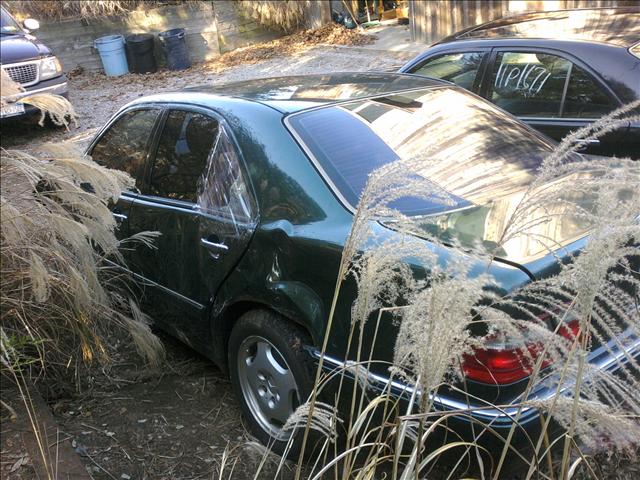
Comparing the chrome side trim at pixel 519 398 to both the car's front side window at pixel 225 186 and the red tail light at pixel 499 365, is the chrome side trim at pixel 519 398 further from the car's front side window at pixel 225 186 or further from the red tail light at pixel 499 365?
the car's front side window at pixel 225 186

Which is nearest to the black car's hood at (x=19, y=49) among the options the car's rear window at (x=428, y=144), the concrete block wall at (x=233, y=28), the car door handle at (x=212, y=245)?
the concrete block wall at (x=233, y=28)

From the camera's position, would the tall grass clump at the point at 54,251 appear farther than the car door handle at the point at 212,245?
No

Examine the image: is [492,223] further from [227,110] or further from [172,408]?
[172,408]

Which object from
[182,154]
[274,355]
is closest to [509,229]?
[274,355]

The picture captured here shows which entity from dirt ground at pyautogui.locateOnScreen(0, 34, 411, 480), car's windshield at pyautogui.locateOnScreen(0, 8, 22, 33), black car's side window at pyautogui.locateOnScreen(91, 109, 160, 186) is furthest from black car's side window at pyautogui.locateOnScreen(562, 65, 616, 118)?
car's windshield at pyautogui.locateOnScreen(0, 8, 22, 33)

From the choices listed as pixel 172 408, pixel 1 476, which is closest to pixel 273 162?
pixel 172 408

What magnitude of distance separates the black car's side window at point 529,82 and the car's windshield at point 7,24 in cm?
891

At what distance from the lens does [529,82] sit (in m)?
5.07

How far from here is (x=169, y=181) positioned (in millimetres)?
4020

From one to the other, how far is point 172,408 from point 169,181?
130cm

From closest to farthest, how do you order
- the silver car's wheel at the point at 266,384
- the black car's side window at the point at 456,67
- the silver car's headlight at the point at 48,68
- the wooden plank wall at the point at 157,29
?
the silver car's wheel at the point at 266,384 → the black car's side window at the point at 456,67 → the silver car's headlight at the point at 48,68 → the wooden plank wall at the point at 157,29

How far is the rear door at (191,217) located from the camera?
3475mm

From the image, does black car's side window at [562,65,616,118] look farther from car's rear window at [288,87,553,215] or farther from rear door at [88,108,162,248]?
rear door at [88,108,162,248]

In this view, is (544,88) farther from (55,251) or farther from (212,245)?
(55,251)
